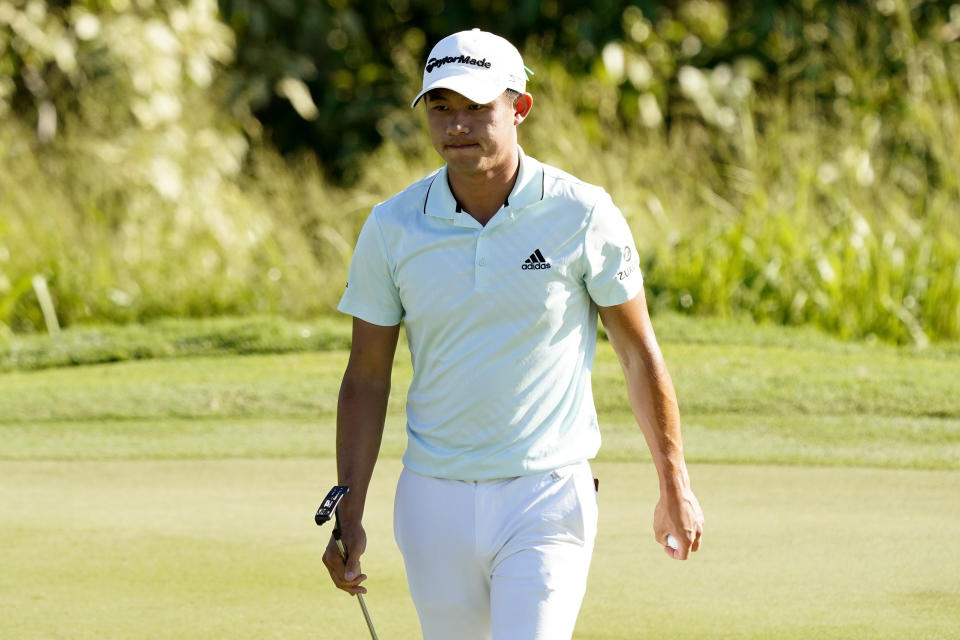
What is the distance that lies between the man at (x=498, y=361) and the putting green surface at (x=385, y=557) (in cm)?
130

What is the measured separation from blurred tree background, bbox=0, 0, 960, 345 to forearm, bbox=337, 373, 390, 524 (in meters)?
7.18

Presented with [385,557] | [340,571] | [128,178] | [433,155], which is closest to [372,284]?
[340,571]

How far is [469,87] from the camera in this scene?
2877 mm

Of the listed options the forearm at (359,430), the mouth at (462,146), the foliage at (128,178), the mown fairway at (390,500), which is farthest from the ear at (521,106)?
the foliage at (128,178)

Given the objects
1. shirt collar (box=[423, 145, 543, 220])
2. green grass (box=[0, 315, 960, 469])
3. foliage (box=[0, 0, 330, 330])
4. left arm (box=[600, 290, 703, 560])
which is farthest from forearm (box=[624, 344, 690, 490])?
foliage (box=[0, 0, 330, 330])

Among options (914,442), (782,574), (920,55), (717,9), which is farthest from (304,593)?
(717,9)

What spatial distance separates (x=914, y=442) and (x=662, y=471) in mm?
4215

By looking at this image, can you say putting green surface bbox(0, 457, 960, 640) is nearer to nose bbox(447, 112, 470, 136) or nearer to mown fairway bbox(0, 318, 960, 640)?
mown fairway bbox(0, 318, 960, 640)

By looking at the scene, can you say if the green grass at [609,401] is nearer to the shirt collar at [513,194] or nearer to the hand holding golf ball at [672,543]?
the hand holding golf ball at [672,543]

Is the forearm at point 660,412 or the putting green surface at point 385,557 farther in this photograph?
the putting green surface at point 385,557

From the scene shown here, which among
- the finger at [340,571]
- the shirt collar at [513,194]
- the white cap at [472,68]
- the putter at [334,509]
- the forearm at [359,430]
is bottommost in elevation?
the finger at [340,571]

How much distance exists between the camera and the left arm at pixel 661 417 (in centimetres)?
303

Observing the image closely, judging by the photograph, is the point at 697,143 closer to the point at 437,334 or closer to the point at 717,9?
the point at 717,9

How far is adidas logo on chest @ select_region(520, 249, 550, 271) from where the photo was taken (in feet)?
9.65
